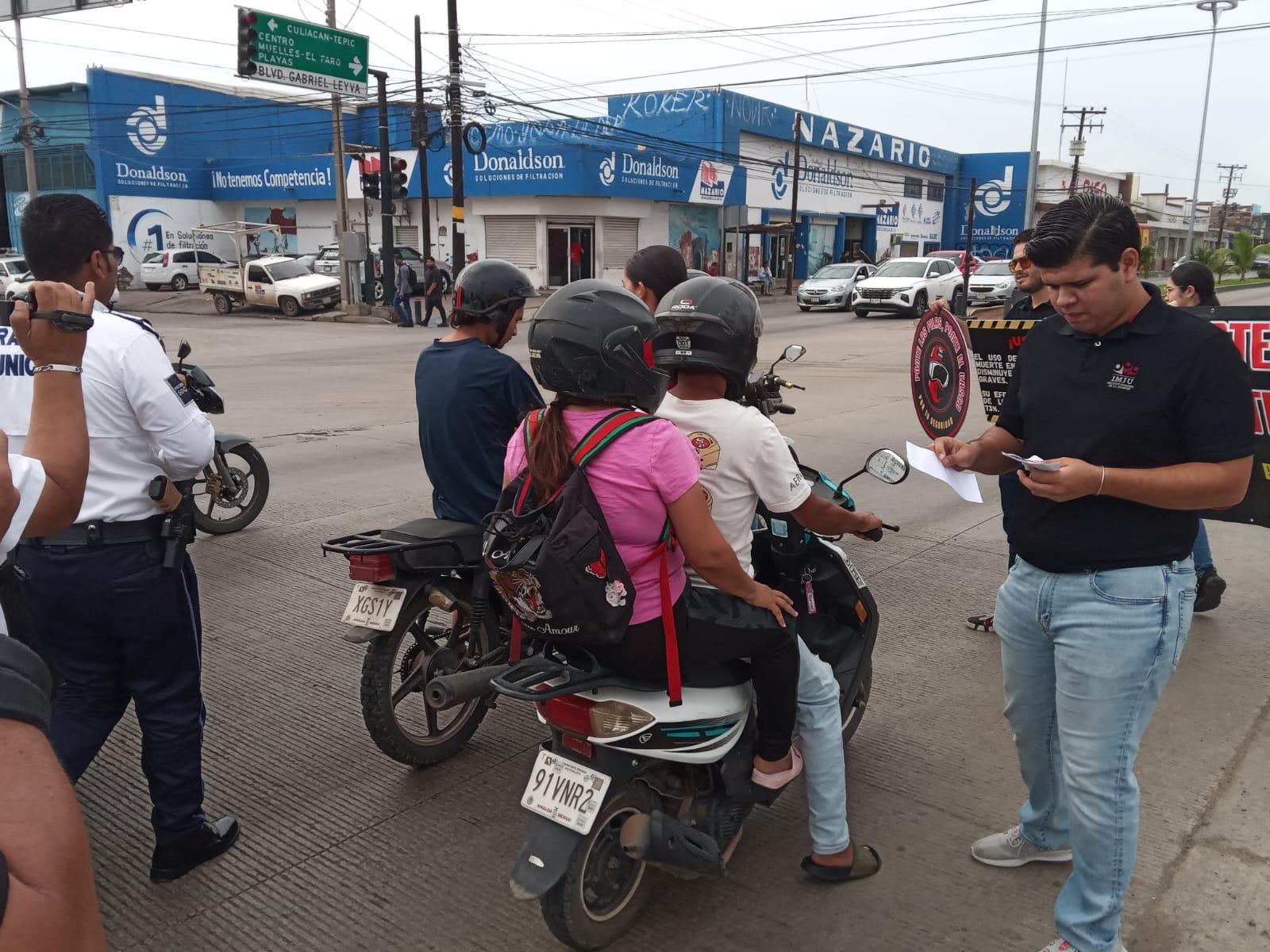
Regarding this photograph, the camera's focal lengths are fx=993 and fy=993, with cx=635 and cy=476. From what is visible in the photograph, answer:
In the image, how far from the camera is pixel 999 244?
57.5 meters

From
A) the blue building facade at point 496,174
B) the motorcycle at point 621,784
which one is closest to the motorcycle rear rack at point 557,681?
the motorcycle at point 621,784

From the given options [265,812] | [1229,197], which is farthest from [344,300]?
[1229,197]

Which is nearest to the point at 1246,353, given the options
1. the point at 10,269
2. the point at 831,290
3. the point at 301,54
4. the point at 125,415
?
the point at 125,415

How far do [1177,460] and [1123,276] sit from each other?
46cm

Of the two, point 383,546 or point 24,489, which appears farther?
point 383,546

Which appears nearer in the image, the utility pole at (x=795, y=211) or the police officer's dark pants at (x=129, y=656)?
the police officer's dark pants at (x=129, y=656)

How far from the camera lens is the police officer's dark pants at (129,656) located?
2.71m

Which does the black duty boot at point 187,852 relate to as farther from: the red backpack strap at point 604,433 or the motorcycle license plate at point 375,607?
the red backpack strap at point 604,433

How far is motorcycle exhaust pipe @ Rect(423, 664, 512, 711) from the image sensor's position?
2.62 metres

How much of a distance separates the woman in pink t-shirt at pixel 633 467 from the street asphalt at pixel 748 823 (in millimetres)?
881

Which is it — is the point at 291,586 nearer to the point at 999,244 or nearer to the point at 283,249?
the point at 283,249

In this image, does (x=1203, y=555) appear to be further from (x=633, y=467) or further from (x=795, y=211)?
(x=795, y=211)

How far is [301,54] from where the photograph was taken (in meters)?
24.4

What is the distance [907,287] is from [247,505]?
23.6 metres
